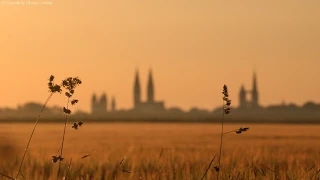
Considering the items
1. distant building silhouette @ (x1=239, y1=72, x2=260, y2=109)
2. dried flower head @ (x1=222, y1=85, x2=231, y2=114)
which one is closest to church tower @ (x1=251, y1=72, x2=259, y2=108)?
distant building silhouette @ (x1=239, y1=72, x2=260, y2=109)

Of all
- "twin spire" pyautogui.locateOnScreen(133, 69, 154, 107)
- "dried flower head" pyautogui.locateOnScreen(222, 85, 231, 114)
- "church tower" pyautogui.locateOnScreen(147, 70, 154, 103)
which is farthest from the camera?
"twin spire" pyautogui.locateOnScreen(133, 69, 154, 107)

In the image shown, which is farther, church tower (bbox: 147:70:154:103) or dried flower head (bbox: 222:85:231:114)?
church tower (bbox: 147:70:154:103)

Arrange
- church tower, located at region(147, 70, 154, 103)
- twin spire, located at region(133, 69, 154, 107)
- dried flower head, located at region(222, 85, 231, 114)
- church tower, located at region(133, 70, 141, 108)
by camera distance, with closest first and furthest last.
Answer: dried flower head, located at region(222, 85, 231, 114) < church tower, located at region(147, 70, 154, 103) < twin spire, located at region(133, 69, 154, 107) < church tower, located at region(133, 70, 141, 108)

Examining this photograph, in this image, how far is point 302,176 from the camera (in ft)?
23.2

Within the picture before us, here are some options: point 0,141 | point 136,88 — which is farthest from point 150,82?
point 0,141

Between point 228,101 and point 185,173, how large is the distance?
249cm

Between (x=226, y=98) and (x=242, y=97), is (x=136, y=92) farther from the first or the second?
(x=226, y=98)

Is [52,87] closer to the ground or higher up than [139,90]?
closer to the ground

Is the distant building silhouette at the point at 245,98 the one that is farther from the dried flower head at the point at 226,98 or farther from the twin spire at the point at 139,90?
the dried flower head at the point at 226,98

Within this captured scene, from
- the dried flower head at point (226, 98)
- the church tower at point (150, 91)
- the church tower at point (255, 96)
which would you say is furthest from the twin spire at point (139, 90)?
the dried flower head at point (226, 98)

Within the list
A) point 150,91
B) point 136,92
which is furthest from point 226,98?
point 136,92

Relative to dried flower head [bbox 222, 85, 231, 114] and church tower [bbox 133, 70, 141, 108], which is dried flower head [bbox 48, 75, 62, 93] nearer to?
dried flower head [bbox 222, 85, 231, 114]

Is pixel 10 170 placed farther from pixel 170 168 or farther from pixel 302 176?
pixel 302 176

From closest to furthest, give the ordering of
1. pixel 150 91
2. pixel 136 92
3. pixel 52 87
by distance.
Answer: pixel 52 87, pixel 150 91, pixel 136 92
